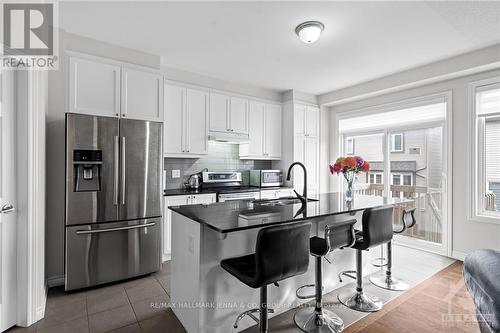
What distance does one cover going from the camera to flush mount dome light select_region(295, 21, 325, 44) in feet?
8.41

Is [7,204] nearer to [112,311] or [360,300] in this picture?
[112,311]

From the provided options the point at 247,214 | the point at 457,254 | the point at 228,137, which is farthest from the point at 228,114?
the point at 457,254

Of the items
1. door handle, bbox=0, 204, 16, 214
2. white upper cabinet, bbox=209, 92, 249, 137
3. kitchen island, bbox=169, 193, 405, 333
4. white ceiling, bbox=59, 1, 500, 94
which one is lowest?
kitchen island, bbox=169, 193, 405, 333

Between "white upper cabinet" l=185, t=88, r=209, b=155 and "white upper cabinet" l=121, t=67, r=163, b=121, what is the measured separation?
643 mm

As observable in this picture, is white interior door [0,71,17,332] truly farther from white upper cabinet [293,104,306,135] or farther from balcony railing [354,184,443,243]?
balcony railing [354,184,443,243]

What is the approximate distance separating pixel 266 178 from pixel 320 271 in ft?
8.59

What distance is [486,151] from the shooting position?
11.2 ft

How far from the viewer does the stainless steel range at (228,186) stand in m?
4.01

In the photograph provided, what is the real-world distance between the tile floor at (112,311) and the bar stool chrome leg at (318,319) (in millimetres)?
996

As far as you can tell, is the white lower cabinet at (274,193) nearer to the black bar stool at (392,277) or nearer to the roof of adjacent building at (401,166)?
the roof of adjacent building at (401,166)

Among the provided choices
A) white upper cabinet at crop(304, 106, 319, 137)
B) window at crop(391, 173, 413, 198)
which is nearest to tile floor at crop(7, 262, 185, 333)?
white upper cabinet at crop(304, 106, 319, 137)

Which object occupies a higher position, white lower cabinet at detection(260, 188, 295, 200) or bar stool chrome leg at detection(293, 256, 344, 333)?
white lower cabinet at detection(260, 188, 295, 200)

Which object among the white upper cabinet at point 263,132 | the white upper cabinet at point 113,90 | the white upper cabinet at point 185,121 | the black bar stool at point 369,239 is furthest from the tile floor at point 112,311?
the white upper cabinet at point 263,132

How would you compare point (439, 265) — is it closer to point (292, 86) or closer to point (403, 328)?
point (403, 328)
